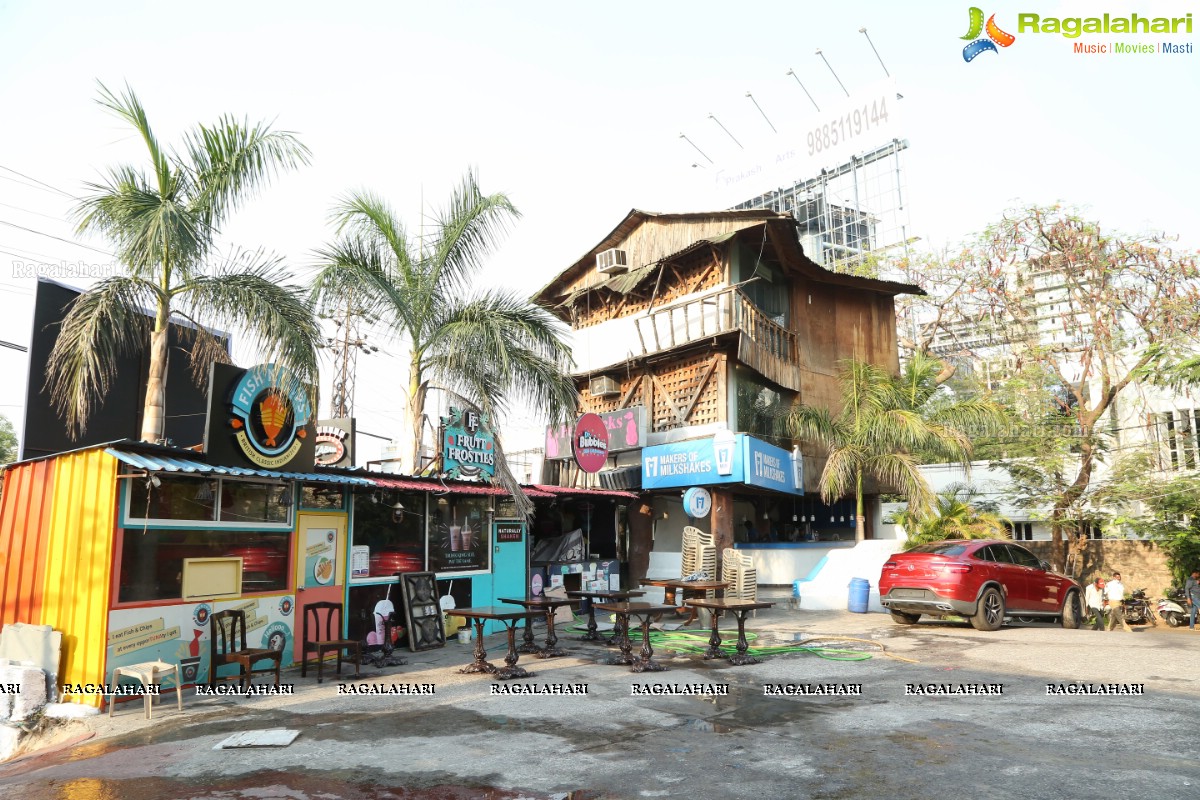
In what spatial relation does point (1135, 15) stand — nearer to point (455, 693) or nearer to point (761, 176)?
point (455, 693)

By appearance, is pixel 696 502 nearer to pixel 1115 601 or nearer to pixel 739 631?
pixel 739 631

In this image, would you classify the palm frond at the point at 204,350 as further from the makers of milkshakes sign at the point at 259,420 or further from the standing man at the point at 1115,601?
the standing man at the point at 1115,601

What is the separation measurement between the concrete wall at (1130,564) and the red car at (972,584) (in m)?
7.13

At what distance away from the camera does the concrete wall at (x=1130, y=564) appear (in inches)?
866

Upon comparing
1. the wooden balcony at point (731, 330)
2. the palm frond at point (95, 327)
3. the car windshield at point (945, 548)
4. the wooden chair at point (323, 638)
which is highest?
the wooden balcony at point (731, 330)

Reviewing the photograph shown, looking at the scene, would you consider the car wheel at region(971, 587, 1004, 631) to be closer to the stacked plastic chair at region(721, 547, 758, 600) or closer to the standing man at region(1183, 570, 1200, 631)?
the stacked plastic chair at region(721, 547, 758, 600)

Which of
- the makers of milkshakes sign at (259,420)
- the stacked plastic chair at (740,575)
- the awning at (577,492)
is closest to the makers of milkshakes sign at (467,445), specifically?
the awning at (577,492)

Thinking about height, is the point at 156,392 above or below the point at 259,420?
above

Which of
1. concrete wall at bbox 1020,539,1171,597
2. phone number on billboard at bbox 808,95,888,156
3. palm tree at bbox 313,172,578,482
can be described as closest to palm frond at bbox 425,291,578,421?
palm tree at bbox 313,172,578,482

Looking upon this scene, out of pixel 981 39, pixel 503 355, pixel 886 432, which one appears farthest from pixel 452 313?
pixel 981 39

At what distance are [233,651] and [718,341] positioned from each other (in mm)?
13834

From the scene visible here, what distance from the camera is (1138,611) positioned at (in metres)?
19.7

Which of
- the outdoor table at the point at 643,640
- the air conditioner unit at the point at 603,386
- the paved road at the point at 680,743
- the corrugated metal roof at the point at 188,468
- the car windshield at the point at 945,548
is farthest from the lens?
the air conditioner unit at the point at 603,386

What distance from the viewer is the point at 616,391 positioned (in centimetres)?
2375
